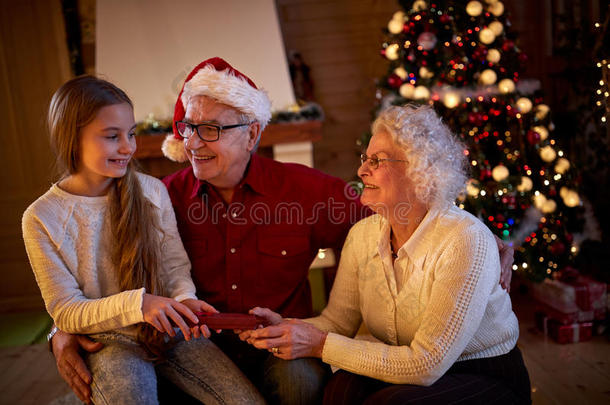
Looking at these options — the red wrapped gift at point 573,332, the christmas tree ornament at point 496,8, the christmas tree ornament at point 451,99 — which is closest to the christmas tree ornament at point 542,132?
the christmas tree ornament at point 451,99

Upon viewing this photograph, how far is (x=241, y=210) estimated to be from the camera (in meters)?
1.94

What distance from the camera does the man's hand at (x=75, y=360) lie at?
151 cm

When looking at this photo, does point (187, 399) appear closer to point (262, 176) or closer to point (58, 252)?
point (58, 252)

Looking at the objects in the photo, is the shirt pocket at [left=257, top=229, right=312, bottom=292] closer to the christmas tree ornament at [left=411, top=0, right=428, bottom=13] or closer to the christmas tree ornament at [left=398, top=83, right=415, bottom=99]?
the christmas tree ornament at [left=398, top=83, right=415, bottom=99]

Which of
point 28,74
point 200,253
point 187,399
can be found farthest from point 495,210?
point 28,74

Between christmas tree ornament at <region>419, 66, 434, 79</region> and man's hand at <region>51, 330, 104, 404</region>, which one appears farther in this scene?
christmas tree ornament at <region>419, 66, 434, 79</region>

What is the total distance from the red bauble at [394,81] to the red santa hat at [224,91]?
A: 1.42 metres

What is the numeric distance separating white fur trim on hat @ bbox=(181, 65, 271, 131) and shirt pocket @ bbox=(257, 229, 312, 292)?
0.44 metres

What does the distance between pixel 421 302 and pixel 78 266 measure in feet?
3.27

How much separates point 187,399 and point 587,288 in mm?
2155

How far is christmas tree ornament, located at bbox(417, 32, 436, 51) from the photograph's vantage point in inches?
123

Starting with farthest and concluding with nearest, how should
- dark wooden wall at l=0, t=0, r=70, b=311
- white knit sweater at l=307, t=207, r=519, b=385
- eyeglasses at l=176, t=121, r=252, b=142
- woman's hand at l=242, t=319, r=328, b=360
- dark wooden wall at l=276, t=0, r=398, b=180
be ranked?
dark wooden wall at l=276, t=0, r=398, b=180 → dark wooden wall at l=0, t=0, r=70, b=311 → eyeglasses at l=176, t=121, r=252, b=142 → woman's hand at l=242, t=319, r=328, b=360 → white knit sweater at l=307, t=207, r=519, b=385

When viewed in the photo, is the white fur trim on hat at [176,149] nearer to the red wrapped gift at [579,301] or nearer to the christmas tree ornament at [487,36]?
the christmas tree ornament at [487,36]

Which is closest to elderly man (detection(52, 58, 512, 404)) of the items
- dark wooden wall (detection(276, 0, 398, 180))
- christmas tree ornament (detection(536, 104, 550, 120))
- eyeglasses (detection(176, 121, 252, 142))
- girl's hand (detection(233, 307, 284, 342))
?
eyeglasses (detection(176, 121, 252, 142))
